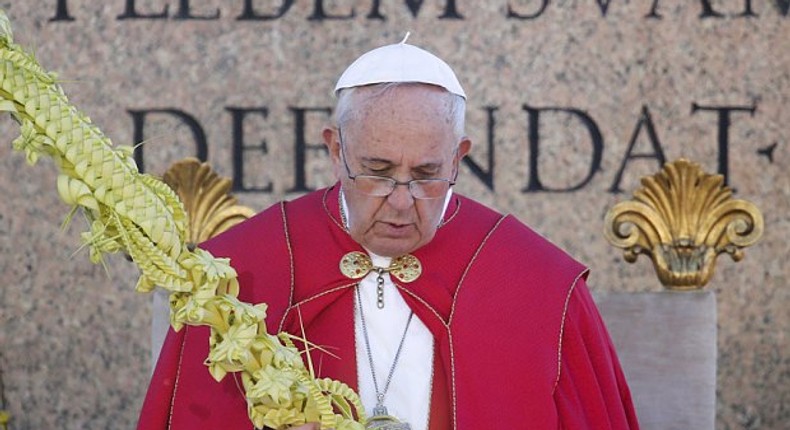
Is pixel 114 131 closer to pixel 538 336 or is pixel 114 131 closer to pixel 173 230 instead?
pixel 538 336

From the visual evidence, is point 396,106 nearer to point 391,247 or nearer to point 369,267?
point 391,247

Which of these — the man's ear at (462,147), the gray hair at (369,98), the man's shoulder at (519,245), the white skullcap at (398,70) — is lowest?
the man's shoulder at (519,245)

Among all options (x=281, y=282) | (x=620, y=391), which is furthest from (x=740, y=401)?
(x=281, y=282)

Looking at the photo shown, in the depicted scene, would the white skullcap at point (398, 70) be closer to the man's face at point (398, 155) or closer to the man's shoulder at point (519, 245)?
the man's face at point (398, 155)

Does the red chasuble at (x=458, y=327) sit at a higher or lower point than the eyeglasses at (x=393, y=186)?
lower

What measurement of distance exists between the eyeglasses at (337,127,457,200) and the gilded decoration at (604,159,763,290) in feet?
3.16

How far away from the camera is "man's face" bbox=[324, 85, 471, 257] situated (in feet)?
12.8

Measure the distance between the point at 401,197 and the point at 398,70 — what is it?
311 millimetres

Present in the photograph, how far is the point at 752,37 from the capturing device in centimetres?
594

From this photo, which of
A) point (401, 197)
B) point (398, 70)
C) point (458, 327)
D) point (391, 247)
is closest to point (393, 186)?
point (401, 197)

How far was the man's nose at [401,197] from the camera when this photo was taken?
3.89 m

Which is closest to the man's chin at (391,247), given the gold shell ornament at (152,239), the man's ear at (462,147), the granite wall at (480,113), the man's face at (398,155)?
the man's face at (398,155)

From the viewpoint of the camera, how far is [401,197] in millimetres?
3887

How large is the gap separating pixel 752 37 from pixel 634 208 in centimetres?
137
